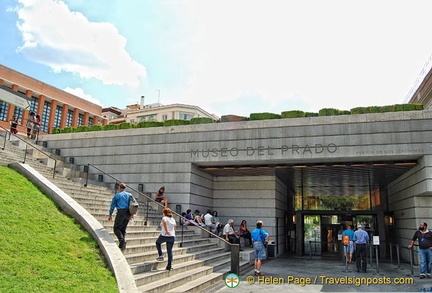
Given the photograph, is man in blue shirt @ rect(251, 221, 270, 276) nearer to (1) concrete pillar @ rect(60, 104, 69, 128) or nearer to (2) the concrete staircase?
(2) the concrete staircase

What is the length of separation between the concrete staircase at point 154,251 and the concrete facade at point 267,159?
8.11ft

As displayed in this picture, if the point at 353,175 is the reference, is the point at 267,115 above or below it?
above

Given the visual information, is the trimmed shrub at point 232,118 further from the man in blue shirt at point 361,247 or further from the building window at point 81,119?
the building window at point 81,119

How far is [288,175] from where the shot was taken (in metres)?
17.7

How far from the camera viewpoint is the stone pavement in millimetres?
8992

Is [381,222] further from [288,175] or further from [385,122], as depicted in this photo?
[385,122]

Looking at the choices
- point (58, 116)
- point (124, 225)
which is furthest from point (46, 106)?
point (124, 225)

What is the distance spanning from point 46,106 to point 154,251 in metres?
36.0

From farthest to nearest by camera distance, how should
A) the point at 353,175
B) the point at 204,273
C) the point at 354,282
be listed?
1. the point at 353,175
2. the point at 354,282
3. the point at 204,273

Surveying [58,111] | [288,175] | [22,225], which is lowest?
[22,225]

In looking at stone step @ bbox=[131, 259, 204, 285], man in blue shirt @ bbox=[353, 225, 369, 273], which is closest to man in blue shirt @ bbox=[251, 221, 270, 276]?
stone step @ bbox=[131, 259, 204, 285]

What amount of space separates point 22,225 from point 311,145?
10936 mm

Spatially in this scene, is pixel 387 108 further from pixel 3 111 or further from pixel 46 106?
pixel 46 106

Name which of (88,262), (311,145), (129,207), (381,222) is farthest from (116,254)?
(381,222)
